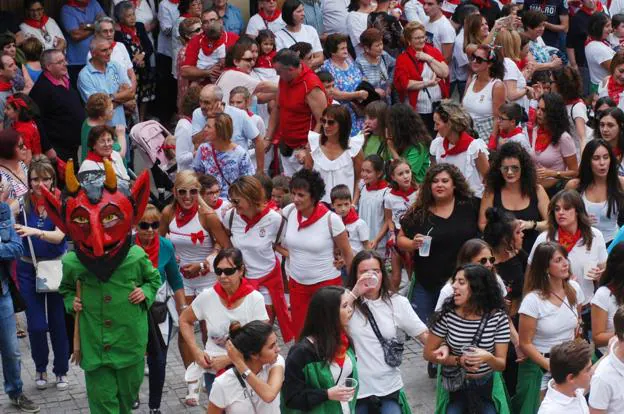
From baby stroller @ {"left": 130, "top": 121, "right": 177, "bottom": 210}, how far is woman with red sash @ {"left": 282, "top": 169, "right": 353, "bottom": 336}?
10.1ft

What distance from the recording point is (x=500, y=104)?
1270 centimetres

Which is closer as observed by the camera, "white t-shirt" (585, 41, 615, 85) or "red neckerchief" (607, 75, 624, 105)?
"red neckerchief" (607, 75, 624, 105)

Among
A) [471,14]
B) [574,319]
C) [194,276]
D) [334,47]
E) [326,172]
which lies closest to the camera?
[574,319]

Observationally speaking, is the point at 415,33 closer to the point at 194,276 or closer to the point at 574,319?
the point at 194,276

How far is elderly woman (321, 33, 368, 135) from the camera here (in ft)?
44.1

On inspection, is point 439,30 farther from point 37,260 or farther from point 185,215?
point 37,260

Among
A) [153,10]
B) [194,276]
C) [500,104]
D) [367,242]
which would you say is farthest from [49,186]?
[153,10]

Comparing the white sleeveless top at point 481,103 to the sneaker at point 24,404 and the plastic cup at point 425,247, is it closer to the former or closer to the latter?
the plastic cup at point 425,247

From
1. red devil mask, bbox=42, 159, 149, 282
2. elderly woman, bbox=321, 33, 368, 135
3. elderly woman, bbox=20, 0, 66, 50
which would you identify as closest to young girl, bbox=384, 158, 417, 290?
elderly woman, bbox=321, 33, 368, 135

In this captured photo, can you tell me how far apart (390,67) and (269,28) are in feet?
5.34

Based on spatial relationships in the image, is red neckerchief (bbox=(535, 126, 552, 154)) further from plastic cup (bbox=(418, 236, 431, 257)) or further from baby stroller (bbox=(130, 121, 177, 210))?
baby stroller (bbox=(130, 121, 177, 210))

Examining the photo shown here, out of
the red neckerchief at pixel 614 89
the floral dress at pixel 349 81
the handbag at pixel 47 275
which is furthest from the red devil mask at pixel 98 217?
the red neckerchief at pixel 614 89

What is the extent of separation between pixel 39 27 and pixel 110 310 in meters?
6.39

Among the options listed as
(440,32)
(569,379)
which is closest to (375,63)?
(440,32)
